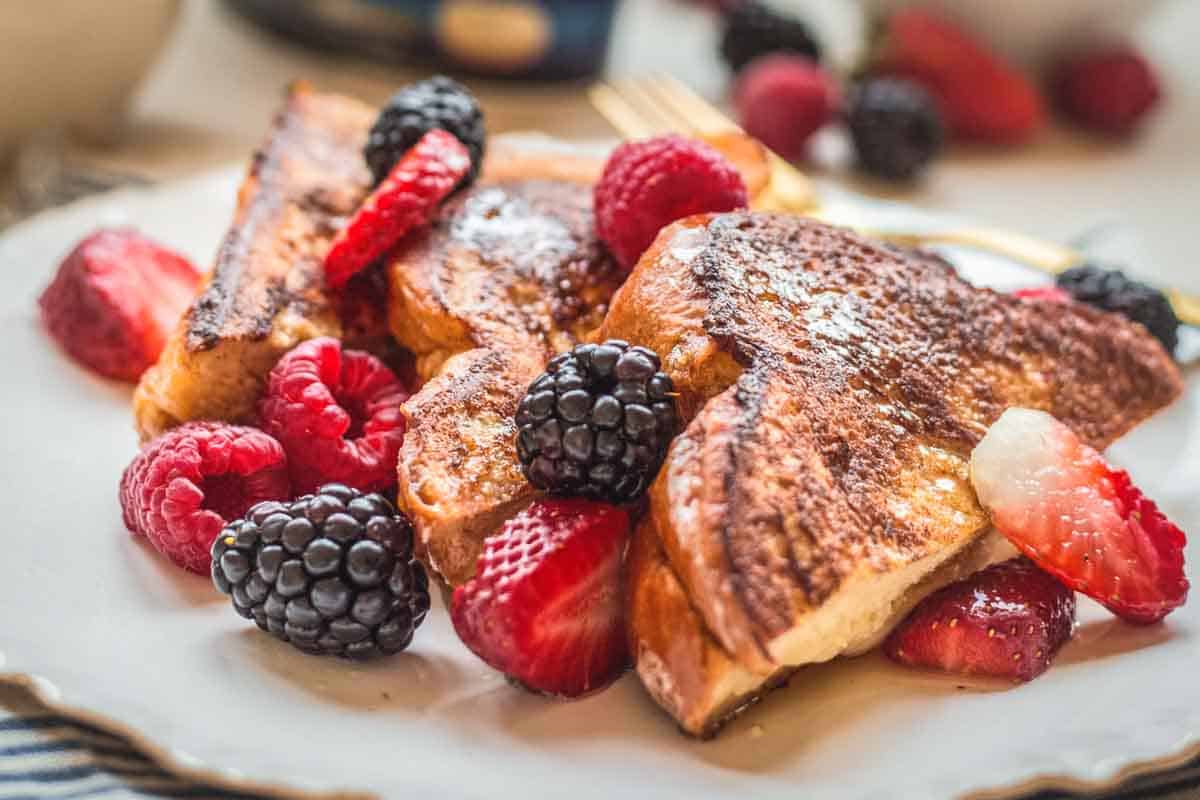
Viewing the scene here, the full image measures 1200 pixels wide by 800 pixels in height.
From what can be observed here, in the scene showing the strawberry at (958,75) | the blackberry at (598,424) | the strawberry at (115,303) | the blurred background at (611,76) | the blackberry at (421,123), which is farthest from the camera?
the strawberry at (958,75)

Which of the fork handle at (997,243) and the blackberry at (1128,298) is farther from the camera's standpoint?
the fork handle at (997,243)

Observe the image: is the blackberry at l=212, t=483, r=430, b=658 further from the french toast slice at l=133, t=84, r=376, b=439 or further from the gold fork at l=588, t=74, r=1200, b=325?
the gold fork at l=588, t=74, r=1200, b=325

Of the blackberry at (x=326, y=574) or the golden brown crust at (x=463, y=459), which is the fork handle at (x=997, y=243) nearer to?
the golden brown crust at (x=463, y=459)

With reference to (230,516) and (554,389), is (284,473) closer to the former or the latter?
(230,516)

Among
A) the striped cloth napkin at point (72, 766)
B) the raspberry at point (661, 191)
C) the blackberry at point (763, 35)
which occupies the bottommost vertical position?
the striped cloth napkin at point (72, 766)

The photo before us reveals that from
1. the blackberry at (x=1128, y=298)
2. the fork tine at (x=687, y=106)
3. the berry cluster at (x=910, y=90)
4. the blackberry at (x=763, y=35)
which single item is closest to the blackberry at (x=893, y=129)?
the berry cluster at (x=910, y=90)

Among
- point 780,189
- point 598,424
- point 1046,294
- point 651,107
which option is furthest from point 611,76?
point 598,424

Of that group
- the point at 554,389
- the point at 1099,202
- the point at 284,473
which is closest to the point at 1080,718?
the point at 554,389
